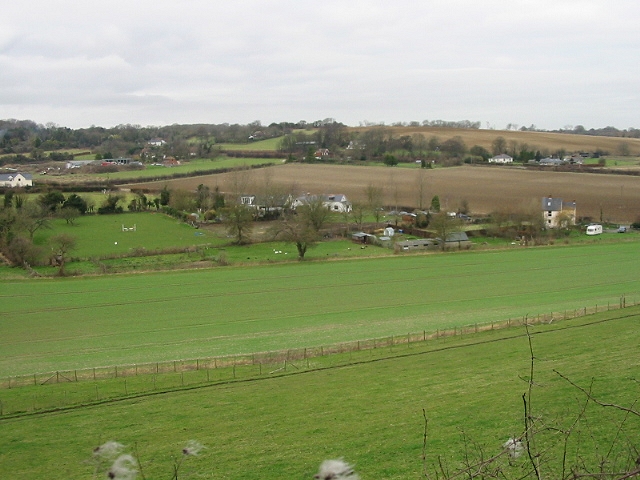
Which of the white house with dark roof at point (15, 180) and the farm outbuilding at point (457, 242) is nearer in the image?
the farm outbuilding at point (457, 242)

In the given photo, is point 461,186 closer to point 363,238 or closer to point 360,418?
point 363,238

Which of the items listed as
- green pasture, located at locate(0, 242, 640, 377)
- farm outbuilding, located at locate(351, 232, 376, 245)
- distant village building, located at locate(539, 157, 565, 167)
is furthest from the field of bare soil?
green pasture, located at locate(0, 242, 640, 377)

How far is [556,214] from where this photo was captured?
6519 cm

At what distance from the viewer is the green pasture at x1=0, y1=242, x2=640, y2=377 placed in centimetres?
2814

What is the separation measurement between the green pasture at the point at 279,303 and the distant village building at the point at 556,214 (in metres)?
11.9

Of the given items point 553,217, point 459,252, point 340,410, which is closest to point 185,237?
point 459,252

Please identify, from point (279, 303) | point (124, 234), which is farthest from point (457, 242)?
point (124, 234)

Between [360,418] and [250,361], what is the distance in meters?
8.26

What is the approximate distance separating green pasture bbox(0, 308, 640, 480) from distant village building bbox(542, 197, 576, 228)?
42.2 metres

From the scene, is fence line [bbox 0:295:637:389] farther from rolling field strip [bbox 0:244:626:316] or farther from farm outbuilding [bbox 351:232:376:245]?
farm outbuilding [bbox 351:232:376:245]

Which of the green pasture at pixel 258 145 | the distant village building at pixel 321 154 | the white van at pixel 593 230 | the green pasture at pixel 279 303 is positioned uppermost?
the green pasture at pixel 258 145

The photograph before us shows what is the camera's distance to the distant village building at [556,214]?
62625 millimetres

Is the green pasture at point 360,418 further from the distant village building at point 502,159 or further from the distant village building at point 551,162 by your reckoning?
the distant village building at point 502,159

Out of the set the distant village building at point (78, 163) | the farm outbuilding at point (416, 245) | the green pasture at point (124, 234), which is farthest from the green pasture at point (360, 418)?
the distant village building at point (78, 163)
